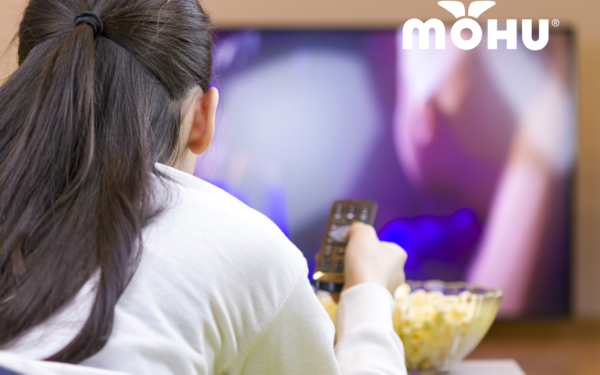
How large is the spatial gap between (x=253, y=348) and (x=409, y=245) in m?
1.32

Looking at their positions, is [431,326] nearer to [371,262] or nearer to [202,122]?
[371,262]

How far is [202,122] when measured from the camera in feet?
1.82

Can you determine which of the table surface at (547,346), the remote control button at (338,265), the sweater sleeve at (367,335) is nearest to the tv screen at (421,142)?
the table surface at (547,346)

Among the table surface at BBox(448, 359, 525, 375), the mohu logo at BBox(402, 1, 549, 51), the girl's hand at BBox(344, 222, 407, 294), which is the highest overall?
the mohu logo at BBox(402, 1, 549, 51)

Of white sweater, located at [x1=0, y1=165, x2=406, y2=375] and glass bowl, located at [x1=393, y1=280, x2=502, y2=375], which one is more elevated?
white sweater, located at [x1=0, y1=165, x2=406, y2=375]


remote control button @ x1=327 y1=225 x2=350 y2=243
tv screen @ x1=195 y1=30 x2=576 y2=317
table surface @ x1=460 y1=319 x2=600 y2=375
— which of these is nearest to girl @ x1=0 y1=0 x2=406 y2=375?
remote control button @ x1=327 y1=225 x2=350 y2=243

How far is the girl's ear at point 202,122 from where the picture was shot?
1.81 ft

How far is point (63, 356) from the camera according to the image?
0.33 metres

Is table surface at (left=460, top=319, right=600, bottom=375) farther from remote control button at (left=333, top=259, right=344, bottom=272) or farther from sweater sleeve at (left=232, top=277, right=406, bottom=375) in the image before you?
sweater sleeve at (left=232, top=277, right=406, bottom=375)

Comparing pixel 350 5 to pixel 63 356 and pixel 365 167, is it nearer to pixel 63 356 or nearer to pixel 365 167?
pixel 365 167

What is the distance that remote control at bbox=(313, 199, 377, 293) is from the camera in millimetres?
676

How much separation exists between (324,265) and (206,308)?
0.34 m

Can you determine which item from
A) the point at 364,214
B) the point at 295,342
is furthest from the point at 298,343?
the point at 364,214

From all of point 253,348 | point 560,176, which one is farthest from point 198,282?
point 560,176
